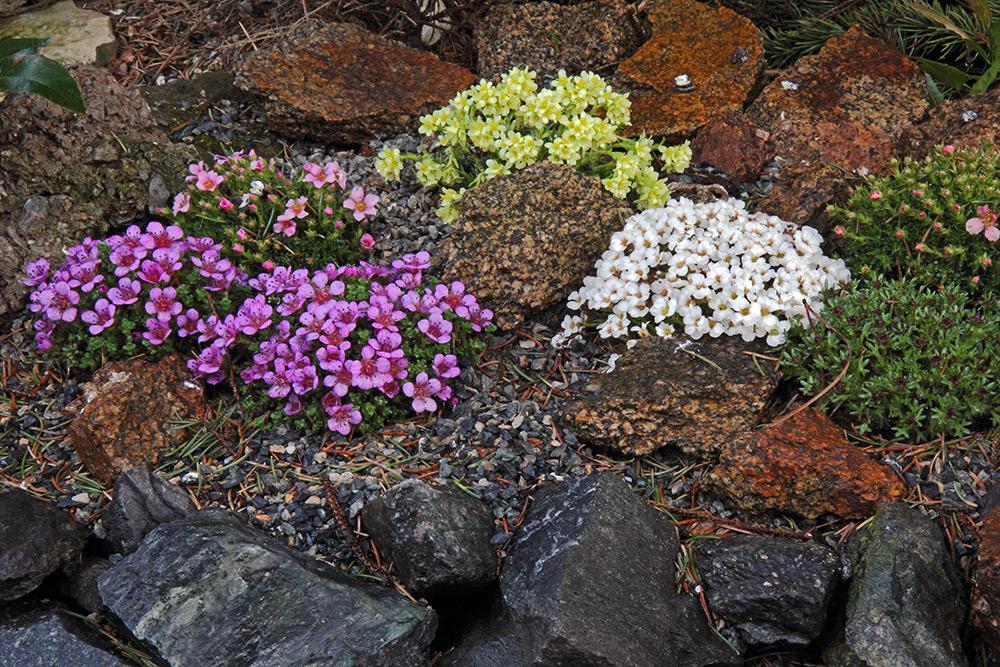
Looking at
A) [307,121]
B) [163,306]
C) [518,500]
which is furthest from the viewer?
[307,121]

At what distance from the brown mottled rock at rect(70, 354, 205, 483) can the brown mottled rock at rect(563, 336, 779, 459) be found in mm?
1888

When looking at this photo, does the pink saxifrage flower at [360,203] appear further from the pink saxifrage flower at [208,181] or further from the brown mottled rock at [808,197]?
the brown mottled rock at [808,197]

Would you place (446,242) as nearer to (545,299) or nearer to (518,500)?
(545,299)

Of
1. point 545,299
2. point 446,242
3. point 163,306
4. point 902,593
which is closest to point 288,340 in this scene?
point 163,306

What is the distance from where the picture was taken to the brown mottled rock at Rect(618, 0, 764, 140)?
5.34m

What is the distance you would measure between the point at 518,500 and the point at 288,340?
137cm

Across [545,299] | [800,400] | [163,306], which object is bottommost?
[800,400]

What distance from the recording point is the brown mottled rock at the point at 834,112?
197 inches

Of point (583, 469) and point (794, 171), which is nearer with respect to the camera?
point (583, 469)

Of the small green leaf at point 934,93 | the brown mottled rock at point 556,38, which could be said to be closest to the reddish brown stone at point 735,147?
the brown mottled rock at point 556,38

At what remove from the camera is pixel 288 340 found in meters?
4.07

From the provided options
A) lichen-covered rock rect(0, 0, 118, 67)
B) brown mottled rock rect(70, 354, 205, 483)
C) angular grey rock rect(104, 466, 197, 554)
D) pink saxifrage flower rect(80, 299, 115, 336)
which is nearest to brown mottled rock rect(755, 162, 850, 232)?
brown mottled rock rect(70, 354, 205, 483)

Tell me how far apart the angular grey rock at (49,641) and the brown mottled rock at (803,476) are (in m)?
2.56

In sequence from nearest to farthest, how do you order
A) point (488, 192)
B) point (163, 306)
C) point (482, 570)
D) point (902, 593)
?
point (902, 593)
point (482, 570)
point (163, 306)
point (488, 192)
